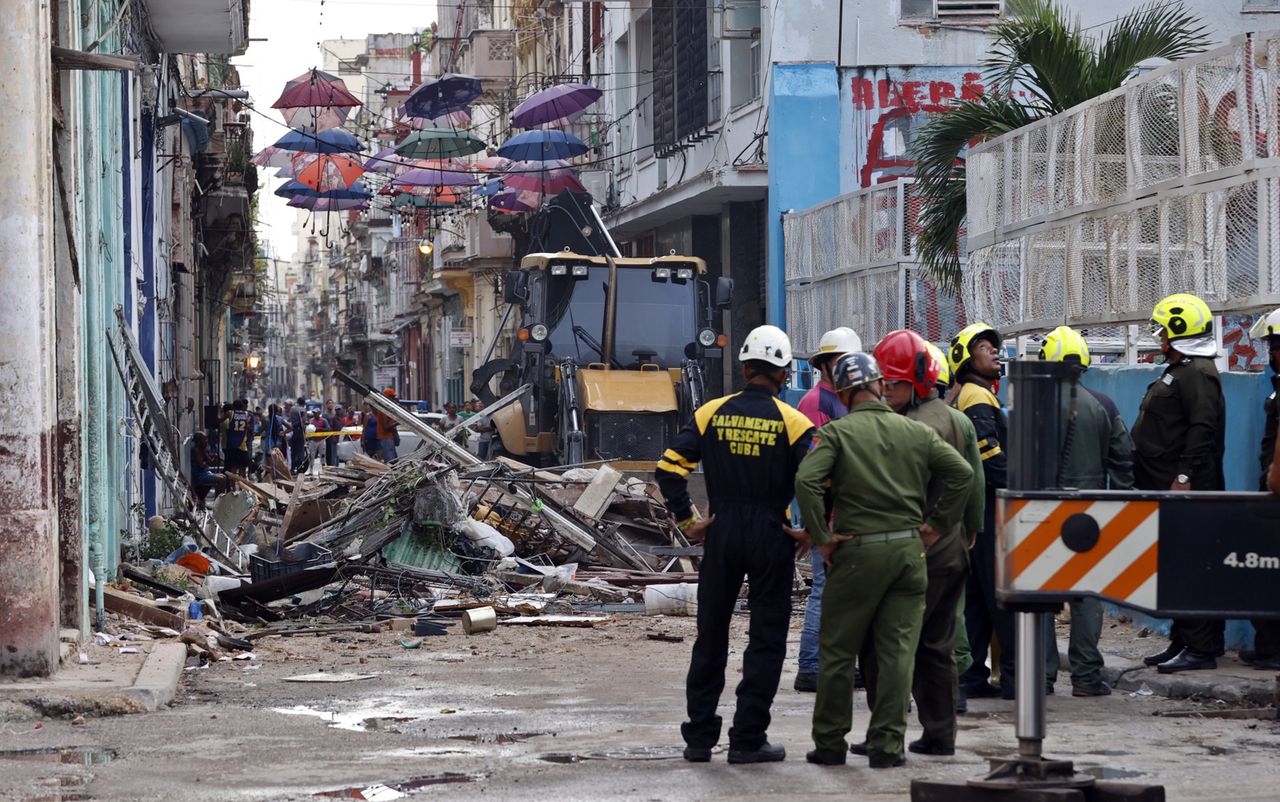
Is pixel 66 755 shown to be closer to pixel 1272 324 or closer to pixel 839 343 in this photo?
pixel 839 343

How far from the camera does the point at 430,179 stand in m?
36.2

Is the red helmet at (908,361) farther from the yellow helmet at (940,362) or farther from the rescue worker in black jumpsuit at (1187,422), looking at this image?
the rescue worker in black jumpsuit at (1187,422)

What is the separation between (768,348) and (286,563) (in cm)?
781

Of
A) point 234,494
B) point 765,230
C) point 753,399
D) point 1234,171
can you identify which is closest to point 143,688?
point 753,399

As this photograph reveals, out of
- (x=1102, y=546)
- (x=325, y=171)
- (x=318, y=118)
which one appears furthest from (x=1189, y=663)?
(x=318, y=118)

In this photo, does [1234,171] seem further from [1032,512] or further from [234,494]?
[234,494]

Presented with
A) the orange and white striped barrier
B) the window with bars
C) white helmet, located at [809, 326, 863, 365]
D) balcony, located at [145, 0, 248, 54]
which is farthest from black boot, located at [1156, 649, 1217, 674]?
the window with bars

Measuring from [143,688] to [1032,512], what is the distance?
16.4ft

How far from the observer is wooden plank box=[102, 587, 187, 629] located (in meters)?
12.1

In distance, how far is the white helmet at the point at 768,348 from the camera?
766 cm

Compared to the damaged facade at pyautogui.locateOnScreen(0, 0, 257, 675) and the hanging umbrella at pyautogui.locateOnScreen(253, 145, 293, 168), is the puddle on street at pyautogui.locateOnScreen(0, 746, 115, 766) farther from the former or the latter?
the hanging umbrella at pyautogui.locateOnScreen(253, 145, 293, 168)

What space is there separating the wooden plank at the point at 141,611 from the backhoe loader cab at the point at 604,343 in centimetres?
937

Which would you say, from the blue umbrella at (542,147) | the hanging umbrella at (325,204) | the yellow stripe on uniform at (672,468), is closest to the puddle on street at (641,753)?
the yellow stripe on uniform at (672,468)

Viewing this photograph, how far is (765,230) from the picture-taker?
28.4 m
